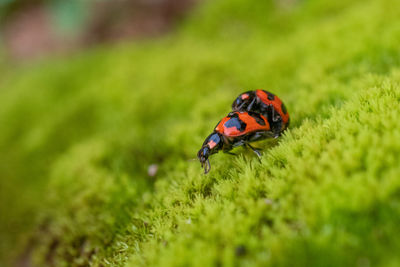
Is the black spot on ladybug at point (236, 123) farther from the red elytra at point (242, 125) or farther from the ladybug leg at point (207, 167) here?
the ladybug leg at point (207, 167)

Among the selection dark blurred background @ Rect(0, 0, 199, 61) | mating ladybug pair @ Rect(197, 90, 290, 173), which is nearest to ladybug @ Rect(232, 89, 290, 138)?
mating ladybug pair @ Rect(197, 90, 290, 173)

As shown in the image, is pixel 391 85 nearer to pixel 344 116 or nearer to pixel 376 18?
pixel 344 116

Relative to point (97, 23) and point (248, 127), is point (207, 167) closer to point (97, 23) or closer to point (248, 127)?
point (248, 127)

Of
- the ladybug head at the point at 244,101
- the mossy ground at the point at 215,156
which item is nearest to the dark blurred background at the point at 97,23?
the mossy ground at the point at 215,156

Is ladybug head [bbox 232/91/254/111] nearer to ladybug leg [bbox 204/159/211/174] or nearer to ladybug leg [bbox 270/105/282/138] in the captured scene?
ladybug leg [bbox 270/105/282/138]

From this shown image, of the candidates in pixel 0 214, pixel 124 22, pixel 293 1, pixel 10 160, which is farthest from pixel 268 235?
pixel 124 22

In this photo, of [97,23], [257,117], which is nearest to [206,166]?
[257,117]
